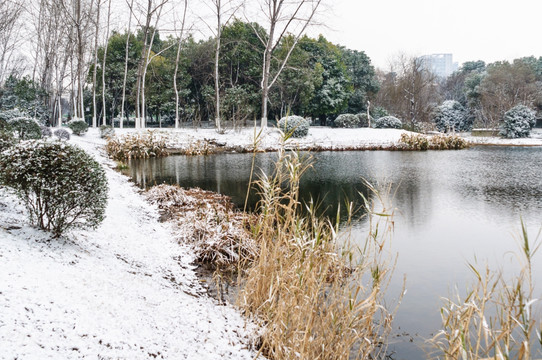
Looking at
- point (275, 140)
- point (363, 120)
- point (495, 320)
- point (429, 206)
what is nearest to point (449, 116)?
point (363, 120)

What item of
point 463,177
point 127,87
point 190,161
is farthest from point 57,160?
point 127,87

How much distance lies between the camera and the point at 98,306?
2256mm

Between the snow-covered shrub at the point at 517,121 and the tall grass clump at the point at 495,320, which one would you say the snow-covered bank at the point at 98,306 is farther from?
the snow-covered shrub at the point at 517,121

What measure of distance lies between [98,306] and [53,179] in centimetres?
142

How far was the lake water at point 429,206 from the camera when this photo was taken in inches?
139

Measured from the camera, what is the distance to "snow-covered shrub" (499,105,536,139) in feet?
81.6

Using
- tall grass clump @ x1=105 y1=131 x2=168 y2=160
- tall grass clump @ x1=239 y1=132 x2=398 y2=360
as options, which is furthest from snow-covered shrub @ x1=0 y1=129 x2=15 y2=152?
tall grass clump @ x1=105 y1=131 x2=168 y2=160

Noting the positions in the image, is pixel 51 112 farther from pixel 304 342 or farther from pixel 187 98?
pixel 304 342

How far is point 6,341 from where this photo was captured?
1.72 m

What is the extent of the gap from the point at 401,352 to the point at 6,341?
2355mm

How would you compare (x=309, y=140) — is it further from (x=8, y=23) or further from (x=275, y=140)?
(x=8, y=23)

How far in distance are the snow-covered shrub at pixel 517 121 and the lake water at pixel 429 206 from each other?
42.4ft

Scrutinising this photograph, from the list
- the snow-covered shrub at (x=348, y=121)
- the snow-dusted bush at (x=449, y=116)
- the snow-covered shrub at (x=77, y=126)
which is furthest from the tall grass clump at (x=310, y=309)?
the snow-dusted bush at (x=449, y=116)

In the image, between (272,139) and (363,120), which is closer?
(272,139)
